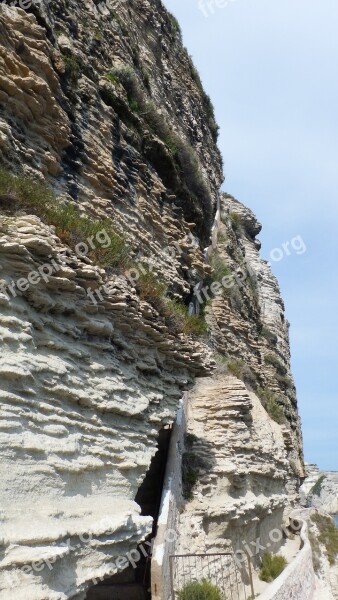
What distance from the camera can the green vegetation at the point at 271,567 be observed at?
11766 millimetres

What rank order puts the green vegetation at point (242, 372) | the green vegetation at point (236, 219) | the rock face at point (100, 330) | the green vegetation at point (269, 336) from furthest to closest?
1. the green vegetation at point (236, 219)
2. the green vegetation at point (269, 336)
3. the green vegetation at point (242, 372)
4. the rock face at point (100, 330)

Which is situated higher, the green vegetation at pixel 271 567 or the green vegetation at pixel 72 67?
the green vegetation at pixel 72 67

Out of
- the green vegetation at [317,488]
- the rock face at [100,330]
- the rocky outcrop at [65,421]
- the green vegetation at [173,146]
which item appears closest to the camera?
the rocky outcrop at [65,421]

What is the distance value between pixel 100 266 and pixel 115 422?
224 cm

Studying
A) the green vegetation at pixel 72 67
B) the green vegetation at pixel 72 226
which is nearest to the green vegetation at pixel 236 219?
the green vegetation at pixel 72 67

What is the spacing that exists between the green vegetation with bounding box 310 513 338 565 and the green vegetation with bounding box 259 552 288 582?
9841mm

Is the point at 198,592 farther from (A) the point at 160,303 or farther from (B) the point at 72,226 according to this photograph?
(B) the point at 72,226

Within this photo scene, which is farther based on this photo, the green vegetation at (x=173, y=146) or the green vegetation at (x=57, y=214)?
the green vegetation at (x=173, y=146)

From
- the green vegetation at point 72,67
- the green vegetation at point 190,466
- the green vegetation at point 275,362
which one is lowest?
the green vegetation at point 190,466

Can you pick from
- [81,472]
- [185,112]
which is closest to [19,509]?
[81,472]

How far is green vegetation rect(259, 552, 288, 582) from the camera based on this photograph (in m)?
11.8

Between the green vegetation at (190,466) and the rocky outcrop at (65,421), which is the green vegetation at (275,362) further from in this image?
the rocky outcrop at (65,421)

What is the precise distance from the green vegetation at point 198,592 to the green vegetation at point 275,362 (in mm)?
17163

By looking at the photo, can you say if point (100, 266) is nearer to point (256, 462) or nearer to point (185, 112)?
point (256, 462)
